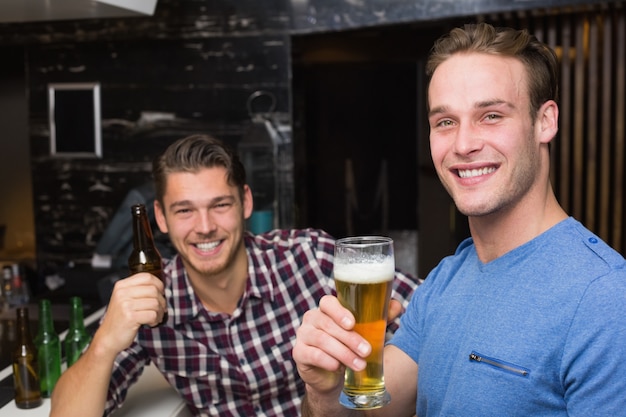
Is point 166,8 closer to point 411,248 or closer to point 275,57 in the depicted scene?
point 275,57

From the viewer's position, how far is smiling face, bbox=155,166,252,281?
1889 millimetres

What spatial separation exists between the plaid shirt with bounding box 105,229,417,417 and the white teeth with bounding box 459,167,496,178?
30.2 inches

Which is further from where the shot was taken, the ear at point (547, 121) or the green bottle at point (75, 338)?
the green bottle at point (75, 338)

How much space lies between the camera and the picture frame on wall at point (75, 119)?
4344mm

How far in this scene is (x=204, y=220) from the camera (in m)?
1.89

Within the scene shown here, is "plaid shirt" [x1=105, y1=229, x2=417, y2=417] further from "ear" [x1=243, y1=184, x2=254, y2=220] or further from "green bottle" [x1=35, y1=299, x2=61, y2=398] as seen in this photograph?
"green bottle" [x1=35, y1=299, x2=61, y2=398]

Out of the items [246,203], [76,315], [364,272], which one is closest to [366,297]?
[364,272]

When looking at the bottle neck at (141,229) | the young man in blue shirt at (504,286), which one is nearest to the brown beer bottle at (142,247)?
the bottle neck at (141,229)

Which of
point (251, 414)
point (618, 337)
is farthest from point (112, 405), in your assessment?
point (618, 337)

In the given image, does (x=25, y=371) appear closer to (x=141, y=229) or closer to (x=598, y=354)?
(x=141, y=229)

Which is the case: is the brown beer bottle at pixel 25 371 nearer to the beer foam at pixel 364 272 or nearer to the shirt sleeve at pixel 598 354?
the beer foam at pixel 364 272

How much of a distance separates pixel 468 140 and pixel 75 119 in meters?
3.60

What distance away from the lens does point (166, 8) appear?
13.6 ft

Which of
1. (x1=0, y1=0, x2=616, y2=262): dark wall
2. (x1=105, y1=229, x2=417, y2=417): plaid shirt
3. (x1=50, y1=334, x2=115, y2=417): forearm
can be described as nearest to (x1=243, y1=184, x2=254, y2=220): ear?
(x1=105, y1=229, x2=417, y2=417): plaid shirt
